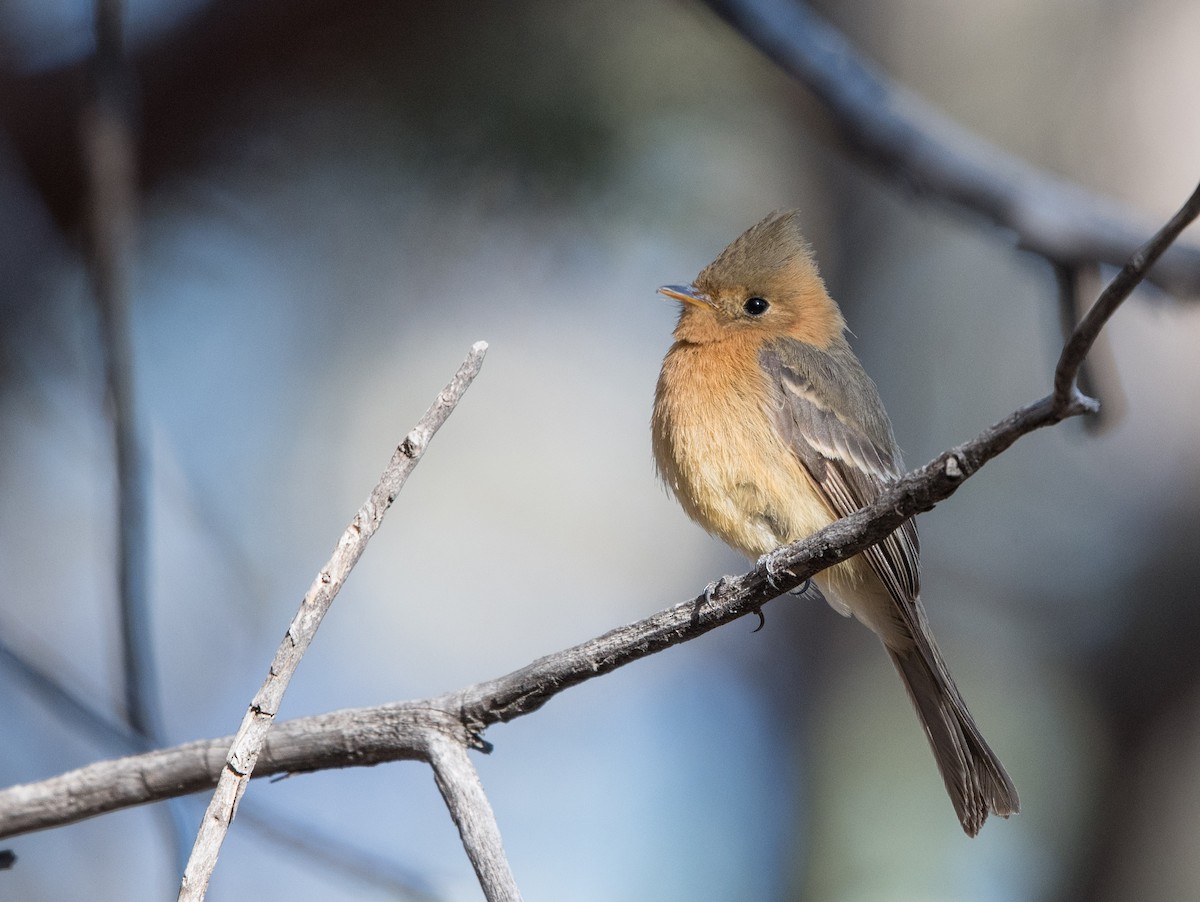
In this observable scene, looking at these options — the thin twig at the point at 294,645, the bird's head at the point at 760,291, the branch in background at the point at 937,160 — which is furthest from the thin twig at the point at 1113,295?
the branch in background at the point at 937,160

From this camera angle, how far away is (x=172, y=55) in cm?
445

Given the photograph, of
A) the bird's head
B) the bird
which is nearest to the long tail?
the bird

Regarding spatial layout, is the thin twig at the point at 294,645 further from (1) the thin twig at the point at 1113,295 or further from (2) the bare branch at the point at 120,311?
(2) the bare branch at the point at 120,311

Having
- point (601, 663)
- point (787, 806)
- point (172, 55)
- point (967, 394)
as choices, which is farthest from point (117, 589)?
point (967, 394)

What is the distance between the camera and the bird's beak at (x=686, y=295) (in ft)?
10.6

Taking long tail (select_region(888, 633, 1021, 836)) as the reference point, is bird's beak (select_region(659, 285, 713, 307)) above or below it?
above

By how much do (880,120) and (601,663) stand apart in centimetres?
260

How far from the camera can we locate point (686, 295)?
3.23 m

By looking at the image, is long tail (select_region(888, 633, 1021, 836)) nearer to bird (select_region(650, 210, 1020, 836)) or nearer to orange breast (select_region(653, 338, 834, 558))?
bird (select_region(650, 210, 1020, 836))

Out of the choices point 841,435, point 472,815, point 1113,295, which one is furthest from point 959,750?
point 1113,295

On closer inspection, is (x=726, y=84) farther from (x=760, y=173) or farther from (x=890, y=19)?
(x=890, y=19)

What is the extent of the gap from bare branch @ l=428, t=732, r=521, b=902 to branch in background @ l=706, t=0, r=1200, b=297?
8.21 feet

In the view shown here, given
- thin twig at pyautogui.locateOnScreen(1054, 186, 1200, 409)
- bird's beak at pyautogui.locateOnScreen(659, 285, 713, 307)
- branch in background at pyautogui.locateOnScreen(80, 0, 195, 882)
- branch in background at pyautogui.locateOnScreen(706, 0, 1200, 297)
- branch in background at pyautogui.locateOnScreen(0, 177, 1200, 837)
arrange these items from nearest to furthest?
1. thin twig at pyautogui.locateOnScreen(1054, 186, 1200, 409)
2. branch in background at pyautogui.locateOnScreen(0, 177, 1200, 837)
3. branch in background at pyautogui.locateOnScreen(80, 0, 195, 882)
4. bird's beak at pyautogui.locateOnScreen(659, 285, 713, 307)
5. branch in background at pyautogui.locateOnScreen(706, 0, 1200, 297)

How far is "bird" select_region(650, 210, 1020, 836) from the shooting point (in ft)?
9.12
